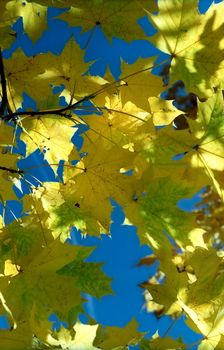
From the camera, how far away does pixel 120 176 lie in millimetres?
1429

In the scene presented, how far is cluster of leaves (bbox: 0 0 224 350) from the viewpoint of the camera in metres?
1.24

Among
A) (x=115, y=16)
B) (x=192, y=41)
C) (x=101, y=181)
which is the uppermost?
(x=115, y=16)

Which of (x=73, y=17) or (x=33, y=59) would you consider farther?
(x=33, y=59)

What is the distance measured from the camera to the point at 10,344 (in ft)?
3.73

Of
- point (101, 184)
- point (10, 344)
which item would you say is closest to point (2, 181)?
point (101, 184)

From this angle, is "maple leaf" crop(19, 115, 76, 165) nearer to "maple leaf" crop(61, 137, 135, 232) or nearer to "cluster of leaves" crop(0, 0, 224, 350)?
"cluster of leaves" crop(0, 0, 224, 350)

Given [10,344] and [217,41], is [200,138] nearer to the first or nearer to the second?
[217,41]

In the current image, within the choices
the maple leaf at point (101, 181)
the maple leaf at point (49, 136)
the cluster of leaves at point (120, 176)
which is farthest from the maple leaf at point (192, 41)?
the maple leaf at point (49, 136)

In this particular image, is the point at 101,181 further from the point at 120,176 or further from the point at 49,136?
the point at 49,136

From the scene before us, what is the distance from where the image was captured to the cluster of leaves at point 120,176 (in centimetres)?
124

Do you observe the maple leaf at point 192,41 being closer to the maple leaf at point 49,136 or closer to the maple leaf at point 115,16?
the maple leaf at point 115,16

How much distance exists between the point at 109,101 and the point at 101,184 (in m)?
0.33

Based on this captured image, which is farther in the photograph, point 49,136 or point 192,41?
point 49,136

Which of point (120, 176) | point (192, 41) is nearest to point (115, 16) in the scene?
point (192, 41)
